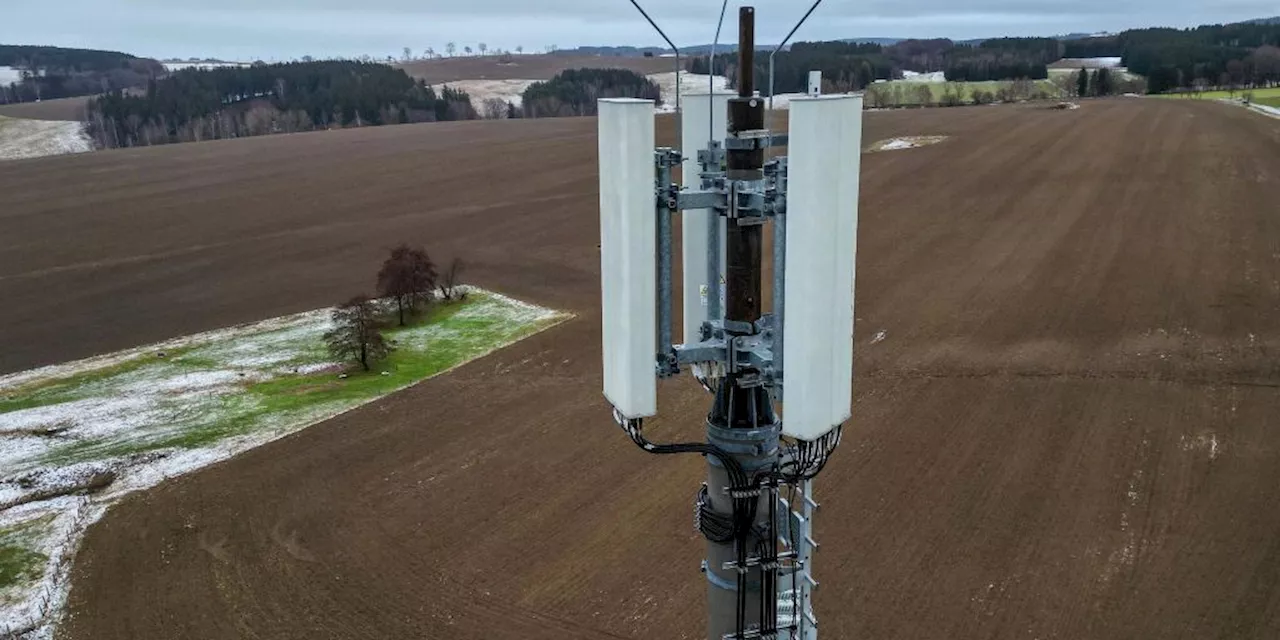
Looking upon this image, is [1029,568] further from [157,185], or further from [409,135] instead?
[409,135]

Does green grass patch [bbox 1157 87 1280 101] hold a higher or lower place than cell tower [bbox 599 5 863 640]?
higher

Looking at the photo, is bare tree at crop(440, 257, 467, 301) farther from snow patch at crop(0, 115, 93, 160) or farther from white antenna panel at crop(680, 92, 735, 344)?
snow patch at crop(0, 115, 93, 160)

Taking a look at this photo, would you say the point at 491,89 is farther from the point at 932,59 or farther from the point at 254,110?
the point at 932,59

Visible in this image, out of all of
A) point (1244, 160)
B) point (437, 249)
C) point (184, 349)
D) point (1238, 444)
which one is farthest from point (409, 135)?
point (1238, 444)

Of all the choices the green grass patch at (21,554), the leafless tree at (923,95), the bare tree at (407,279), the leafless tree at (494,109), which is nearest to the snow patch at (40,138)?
the leafless tree at (494,109)

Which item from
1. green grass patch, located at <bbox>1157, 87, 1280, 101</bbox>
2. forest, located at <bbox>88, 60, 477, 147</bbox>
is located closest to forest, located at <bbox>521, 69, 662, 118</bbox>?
forest, located at <bbox>88, 60, 477, 147</bbox>

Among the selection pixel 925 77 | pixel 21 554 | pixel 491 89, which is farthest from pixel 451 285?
pixel 491 89
